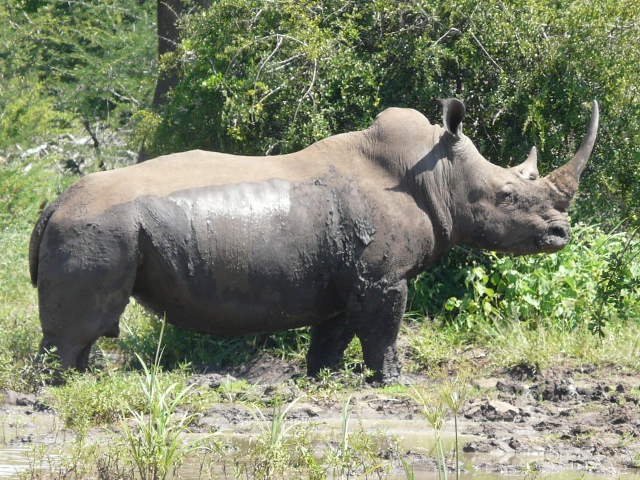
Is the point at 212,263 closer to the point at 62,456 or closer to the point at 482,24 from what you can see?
the point at 62,456

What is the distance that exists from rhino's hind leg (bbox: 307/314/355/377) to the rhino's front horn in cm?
191

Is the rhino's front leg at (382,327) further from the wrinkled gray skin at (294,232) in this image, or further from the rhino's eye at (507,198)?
the rhino's eye at (507,198)

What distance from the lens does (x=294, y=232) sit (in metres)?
7.84

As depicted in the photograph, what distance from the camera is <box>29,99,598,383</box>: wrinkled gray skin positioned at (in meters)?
7.50

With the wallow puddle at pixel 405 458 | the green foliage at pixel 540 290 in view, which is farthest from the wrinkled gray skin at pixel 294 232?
the wallow puddle at pixel 405 458

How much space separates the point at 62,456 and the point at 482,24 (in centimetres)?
566

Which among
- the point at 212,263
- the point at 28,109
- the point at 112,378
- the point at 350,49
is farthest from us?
the point at 28,109

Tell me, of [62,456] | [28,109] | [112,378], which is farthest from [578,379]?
[28,109]

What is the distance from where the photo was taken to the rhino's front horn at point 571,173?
8516 mm

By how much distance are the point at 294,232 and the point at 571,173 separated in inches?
89.3

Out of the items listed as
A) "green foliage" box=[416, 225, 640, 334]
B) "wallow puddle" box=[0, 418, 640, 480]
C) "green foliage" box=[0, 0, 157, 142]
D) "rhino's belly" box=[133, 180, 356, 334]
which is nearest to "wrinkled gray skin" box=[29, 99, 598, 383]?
A: "rhino's belly" box=[133, 180, 356, 334]

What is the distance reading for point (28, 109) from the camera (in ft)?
52.9

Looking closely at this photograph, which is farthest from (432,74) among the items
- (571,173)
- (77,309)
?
(77,309)

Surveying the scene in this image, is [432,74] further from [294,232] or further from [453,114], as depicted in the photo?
[294,232]
